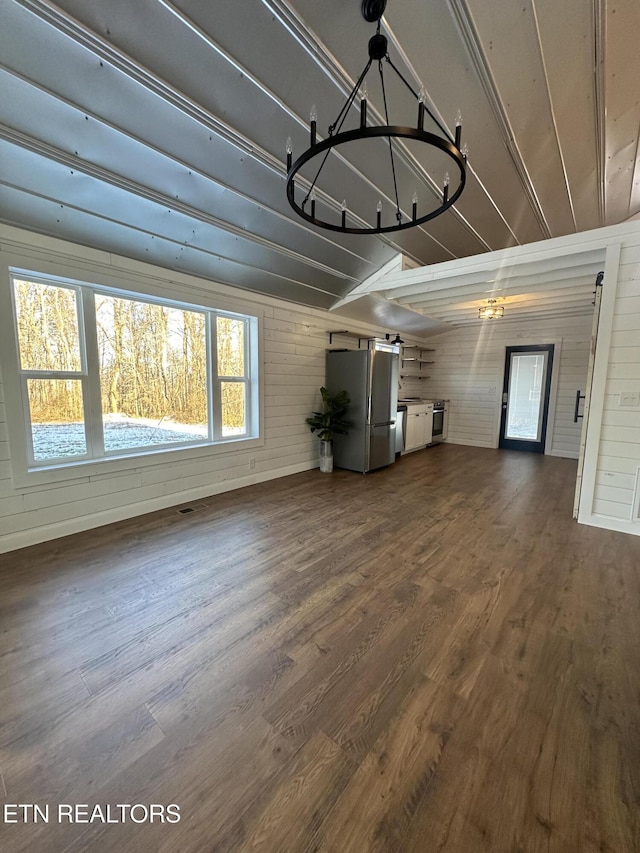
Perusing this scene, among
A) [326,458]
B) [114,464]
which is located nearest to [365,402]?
[326,458]

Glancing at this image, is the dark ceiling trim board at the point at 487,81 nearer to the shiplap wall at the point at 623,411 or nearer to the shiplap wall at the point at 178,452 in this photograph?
the shiplap wall at the point at 623,411

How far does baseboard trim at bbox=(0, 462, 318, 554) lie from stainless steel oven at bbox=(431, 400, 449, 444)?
13.5 ft

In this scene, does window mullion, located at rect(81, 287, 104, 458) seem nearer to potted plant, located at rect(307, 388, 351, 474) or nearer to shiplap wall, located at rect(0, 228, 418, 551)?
shiplap wall, located at rect(0, 228, 418, 551)

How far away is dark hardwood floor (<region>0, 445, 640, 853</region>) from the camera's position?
1.04 metres

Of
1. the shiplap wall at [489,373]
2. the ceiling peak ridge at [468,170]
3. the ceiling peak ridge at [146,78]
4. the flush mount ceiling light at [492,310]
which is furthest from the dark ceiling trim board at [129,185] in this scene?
the shiplap wall at [489,373]

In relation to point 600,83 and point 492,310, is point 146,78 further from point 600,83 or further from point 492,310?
point 492,310

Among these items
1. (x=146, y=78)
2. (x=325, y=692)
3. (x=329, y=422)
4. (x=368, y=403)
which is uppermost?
(x=146, y=78)

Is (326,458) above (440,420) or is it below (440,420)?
below

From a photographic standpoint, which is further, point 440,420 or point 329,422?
point 440,420

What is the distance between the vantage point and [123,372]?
3.29 metres

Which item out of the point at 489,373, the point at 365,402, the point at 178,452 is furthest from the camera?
the point at 489,373

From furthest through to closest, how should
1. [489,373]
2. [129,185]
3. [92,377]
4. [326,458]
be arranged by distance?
[489,373] → [326,458] → [92,377] → [129,185]

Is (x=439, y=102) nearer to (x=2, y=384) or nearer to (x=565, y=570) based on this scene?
(x=565, y=570)

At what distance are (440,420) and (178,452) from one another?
5.67 meters
